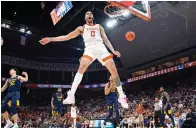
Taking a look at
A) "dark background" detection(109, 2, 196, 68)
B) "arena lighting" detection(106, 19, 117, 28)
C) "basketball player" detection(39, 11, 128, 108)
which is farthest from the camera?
"arena lighting" detection(106, 19, 117, 28)

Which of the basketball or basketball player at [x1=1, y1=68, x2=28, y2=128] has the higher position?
the basketball

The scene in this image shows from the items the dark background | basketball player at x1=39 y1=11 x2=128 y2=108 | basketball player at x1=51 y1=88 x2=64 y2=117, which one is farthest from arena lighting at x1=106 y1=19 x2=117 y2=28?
basketball player at x1=39 y1=11 x2=128 y2=108

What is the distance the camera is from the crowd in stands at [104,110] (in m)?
13.2

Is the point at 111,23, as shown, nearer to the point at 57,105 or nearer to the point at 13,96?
the point at 57,105

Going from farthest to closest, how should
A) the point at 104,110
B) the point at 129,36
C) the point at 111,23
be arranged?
the point at 104,110
the point at 111,23
the point at 129,36

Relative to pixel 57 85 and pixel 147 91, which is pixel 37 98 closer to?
pixel 57 85

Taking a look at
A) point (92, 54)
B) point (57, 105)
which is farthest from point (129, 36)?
point (57, 105)

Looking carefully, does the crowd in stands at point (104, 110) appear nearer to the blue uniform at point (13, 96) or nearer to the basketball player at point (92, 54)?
the blue uniform at point (13, 96)

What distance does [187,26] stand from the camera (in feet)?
61.6

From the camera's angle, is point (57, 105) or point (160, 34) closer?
point (57, 105)

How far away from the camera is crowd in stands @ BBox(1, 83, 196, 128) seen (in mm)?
13195

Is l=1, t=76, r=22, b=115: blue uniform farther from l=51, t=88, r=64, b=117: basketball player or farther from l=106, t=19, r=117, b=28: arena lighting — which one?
l=106, t=19, r=117, b=28: arena lighting

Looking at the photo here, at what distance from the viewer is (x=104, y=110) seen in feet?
78.6

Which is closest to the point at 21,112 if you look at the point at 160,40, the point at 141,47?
Result: the point at 141,47
